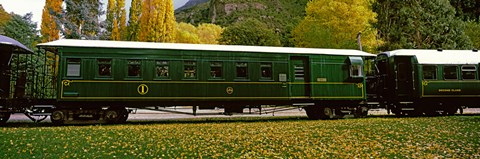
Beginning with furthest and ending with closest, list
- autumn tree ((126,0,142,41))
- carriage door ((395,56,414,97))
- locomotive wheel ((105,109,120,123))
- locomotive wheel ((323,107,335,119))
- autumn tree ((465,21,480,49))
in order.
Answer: autumn tree ((126,0,142,41)) < autumn tree ((465,21,480,49)) < carriage door ((395,56,414,97)) < locomotive wheel ((323,107,335,119)) < locomotive wheel ((105,109,120,123))

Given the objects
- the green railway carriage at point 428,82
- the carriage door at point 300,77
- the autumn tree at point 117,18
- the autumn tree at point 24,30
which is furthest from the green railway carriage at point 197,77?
the autumn tree at point 117,18

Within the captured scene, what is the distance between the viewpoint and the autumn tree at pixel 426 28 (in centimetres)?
2903

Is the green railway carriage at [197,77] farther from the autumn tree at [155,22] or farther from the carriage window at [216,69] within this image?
the autumn tree at [155,22]

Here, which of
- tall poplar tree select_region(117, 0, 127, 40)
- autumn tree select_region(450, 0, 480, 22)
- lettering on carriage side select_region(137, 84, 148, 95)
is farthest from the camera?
autumn tree select_region(450, 0, 480, 22)

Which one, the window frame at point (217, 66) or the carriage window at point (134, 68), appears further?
the window frame at point (217, 66)

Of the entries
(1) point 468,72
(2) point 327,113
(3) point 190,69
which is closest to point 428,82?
(1) point 468,72

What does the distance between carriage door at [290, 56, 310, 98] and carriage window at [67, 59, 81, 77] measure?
9284 mm

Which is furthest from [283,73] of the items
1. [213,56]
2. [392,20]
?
[392,20]

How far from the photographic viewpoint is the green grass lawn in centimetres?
875

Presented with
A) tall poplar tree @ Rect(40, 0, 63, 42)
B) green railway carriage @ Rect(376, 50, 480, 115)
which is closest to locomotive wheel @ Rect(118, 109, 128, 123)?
green railway carriage @ Rect(376, 50, 480, 115)

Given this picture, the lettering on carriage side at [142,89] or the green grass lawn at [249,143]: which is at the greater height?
the lettering on carriage side at [142,89]

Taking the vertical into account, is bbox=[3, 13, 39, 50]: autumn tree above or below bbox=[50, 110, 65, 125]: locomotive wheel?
above

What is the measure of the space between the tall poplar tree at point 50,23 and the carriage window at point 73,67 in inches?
741

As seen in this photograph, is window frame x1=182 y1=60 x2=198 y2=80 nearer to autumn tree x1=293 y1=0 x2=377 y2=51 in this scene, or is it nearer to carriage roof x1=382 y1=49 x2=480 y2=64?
carriage roof x1=382 y1=49 x2=480 y2=64
